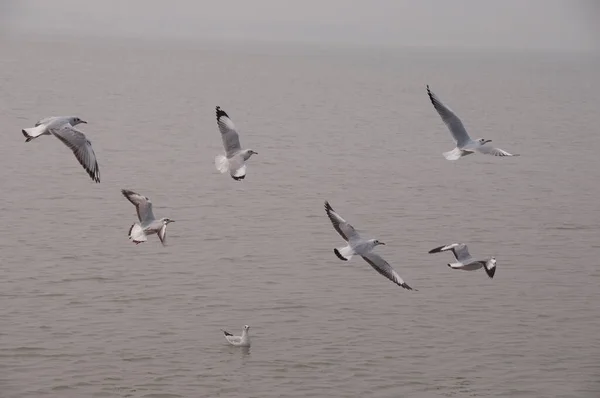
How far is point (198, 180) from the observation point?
A: 41.3 metres

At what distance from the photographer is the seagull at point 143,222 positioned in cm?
1973

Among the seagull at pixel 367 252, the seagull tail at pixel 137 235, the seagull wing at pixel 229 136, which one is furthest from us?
the seagull wing at pixel 229 136

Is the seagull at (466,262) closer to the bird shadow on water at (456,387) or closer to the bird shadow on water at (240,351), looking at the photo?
the bird shadow on water at (456,387)

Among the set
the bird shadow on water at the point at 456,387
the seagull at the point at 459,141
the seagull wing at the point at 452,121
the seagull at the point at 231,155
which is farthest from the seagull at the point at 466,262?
the seagull at the point at 231,155

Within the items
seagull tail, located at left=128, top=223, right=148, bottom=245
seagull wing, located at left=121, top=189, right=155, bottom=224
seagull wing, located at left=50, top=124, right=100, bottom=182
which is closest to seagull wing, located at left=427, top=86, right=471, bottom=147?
seagull wing, located at left=121, top=189, right=155, bottom=224

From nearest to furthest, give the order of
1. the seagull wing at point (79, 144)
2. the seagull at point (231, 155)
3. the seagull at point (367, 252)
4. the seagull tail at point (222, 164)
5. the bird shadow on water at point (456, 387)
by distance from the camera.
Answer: the seagull wing at point (79, 144) → the seagull at point (367, 252) → the seagull at point (231, 155) → the seagull tail at point (222, 164) → the bird shadow on water at point (456, 387)

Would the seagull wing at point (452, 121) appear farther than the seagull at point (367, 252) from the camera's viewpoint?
Yes

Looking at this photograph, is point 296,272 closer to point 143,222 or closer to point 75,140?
point 143,222

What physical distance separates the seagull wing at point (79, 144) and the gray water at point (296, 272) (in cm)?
420

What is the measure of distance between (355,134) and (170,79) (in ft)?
194

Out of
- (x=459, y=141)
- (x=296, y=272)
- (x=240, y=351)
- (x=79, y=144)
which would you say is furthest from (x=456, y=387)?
(x=79, y=144)

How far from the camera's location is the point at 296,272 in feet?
91.8

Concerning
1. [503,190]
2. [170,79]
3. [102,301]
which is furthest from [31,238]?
[170,79]

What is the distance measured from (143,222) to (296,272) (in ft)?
26.9
